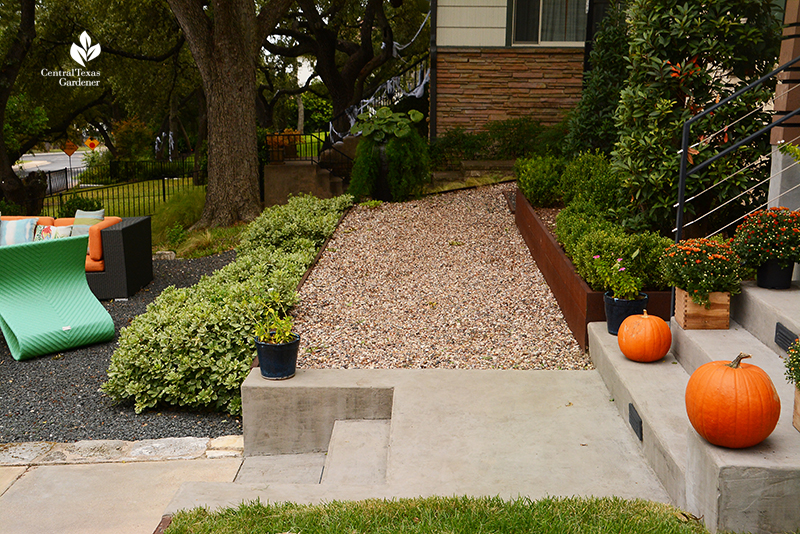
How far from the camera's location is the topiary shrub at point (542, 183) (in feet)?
27.0

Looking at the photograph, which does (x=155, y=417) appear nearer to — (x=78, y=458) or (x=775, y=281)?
(x=78, y=458)

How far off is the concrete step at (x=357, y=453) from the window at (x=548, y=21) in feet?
33.4

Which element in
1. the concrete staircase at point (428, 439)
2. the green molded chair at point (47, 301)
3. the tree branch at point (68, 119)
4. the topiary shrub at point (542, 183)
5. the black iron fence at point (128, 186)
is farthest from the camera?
the tree branch at point (68, 119)

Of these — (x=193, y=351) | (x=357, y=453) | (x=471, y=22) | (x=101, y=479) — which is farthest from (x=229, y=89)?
(x=357, y=453)

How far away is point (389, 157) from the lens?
34.7 ft

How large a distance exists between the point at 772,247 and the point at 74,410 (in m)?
5.16

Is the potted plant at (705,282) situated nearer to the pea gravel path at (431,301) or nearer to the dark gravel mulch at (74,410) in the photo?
the pea gravel path at (431,301)

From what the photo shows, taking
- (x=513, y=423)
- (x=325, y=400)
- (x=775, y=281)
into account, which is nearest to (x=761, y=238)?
(x=775, y=281)

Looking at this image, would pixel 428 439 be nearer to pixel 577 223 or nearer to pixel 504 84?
pixel 577 223

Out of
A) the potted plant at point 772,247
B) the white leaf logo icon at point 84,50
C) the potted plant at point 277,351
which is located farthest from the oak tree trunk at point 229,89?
the white leaf logo icon at point 84,50

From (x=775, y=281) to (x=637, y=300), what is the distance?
2.75 ft

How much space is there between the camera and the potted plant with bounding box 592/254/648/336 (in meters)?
4.62

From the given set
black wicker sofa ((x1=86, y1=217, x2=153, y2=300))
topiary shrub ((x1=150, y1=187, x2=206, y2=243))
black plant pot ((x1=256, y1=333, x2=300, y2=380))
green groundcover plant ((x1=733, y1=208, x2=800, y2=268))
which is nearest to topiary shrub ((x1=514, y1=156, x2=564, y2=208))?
green groundcover plant ((x1=733, y1=208, x2=800, y2=268))

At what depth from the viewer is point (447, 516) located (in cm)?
289
